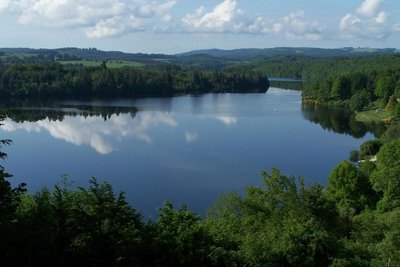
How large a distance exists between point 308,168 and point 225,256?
2737cm

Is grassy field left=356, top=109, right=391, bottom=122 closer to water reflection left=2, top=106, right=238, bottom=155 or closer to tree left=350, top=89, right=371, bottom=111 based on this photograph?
tree left=350, top=89, right=371, bottom=111

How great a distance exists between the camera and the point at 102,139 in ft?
163

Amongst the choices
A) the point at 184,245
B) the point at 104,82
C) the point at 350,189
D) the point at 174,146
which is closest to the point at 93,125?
the point at 174,146

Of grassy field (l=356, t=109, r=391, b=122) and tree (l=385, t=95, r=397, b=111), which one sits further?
tree (l=385, t=95, r=397, b=111)

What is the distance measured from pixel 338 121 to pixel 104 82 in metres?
51.8

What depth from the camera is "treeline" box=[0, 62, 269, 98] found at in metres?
92.3

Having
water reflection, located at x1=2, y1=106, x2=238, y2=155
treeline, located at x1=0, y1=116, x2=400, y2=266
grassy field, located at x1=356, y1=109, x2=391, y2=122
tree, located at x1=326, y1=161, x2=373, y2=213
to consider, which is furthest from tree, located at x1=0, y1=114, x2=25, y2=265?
grassy field, located at x1=356, y1=109, x2=391, y2=122

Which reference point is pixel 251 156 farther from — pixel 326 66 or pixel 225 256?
pixel 326 66

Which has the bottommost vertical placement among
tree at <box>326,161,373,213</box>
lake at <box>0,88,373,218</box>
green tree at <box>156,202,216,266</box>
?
lake at <box>0,88,373,218</box>

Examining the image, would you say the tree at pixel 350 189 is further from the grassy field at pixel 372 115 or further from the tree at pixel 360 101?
the tree at pixel 360 101

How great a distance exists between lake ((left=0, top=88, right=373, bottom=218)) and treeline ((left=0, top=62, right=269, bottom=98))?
52.8 feet

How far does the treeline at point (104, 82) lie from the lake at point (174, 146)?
52.8ft

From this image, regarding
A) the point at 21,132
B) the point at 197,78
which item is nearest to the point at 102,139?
the point at 21,132

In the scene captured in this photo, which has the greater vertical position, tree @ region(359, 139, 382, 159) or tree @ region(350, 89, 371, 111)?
tree @ region(350, 89, 371, 111)
